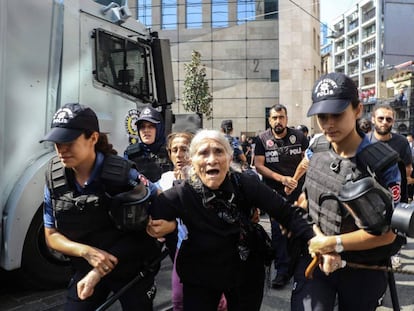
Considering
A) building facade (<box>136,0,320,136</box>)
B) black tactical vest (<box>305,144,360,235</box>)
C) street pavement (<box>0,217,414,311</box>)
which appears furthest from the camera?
building facade (<box>136,0,320,136</box>)

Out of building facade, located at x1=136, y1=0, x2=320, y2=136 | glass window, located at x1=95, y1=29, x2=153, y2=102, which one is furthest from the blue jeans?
building facade, located at x1=136, y1=0, x2=320, y2=136

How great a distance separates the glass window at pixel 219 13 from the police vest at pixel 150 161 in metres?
27.2

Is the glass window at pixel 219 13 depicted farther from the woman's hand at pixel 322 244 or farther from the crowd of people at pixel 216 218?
the woman's hand at pixel 322 244

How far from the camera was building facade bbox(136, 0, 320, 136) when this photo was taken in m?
28.1

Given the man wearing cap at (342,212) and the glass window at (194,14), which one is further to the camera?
the glass window at (194,14)

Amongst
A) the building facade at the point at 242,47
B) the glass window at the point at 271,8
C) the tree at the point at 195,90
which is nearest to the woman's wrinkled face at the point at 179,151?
the tree at the point at 195,90

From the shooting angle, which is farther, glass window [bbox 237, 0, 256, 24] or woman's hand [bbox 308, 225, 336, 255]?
glass window [bbox 237, 0, 256, 24]

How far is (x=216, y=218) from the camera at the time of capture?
222cm

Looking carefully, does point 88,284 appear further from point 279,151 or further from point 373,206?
point 279,151

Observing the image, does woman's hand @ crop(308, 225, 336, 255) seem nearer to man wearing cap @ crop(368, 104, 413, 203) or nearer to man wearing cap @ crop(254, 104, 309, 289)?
man wearing cap @ crop(254, 104, 309, 289)

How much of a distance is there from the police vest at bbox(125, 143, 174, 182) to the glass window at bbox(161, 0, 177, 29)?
27.9 metres

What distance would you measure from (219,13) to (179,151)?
94.7ft

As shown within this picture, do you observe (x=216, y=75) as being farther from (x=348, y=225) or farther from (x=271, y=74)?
(x=348, y=225)

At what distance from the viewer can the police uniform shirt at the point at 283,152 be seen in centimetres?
479
